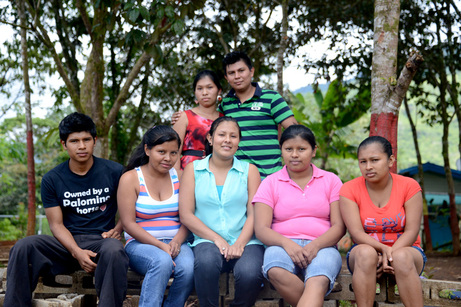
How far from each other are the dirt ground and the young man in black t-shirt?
4723 millimetres

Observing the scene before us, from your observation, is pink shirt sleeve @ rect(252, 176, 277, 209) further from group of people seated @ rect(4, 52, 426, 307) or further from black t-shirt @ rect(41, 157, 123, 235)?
black t-shirt @ rect(41, 157, 123, 235)

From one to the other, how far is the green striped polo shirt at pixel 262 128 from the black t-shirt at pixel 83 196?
1.21 metres

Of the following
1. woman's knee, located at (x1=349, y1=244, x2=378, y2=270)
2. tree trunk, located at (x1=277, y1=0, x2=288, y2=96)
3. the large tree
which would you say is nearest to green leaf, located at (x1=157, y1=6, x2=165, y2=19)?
the large tree

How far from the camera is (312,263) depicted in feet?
10.8

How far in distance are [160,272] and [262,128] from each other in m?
1.65

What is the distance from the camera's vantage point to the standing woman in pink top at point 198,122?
4.28 metres

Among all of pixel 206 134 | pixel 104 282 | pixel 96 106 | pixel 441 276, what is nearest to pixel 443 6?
pixel 441 276

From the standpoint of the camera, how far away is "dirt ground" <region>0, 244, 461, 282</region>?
7.86 meters

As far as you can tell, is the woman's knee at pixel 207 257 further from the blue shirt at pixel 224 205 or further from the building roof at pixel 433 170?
the building roof at pixel 433 170

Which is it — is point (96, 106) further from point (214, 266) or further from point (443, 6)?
point (443, 6)

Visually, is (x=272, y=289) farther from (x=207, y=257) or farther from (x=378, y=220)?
(x=378, y=220)

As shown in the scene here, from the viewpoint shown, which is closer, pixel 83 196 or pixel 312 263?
pixel 312 263

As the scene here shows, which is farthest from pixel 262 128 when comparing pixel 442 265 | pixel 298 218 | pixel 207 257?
pixel 442 265

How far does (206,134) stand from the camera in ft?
14.0
